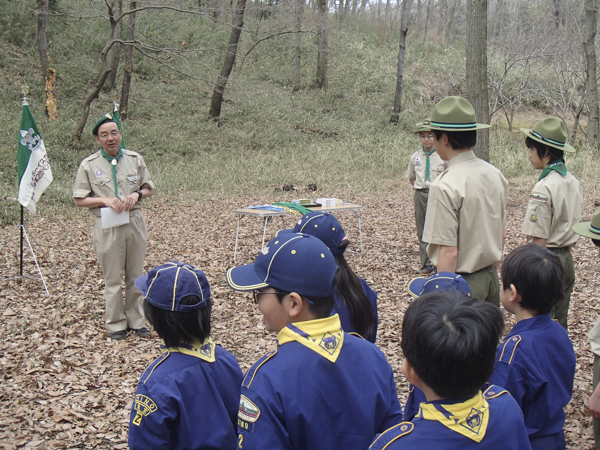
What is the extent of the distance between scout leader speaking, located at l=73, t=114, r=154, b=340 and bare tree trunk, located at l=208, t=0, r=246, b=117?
13.2m

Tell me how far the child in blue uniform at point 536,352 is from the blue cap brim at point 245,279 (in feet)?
3.63

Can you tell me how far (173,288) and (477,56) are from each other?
348 inches

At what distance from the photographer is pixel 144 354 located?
16.0ft

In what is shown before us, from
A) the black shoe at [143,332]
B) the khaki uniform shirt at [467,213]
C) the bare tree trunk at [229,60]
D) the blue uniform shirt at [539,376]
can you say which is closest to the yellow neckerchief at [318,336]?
the blue uniform shirt at [539,376]

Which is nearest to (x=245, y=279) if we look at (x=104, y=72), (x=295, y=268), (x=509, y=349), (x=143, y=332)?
(x=295, y=268)

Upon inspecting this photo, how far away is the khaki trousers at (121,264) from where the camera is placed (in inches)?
202

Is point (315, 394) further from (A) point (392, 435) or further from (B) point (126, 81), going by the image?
(B) point (126, 81)

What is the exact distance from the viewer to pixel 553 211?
3562 millimetres

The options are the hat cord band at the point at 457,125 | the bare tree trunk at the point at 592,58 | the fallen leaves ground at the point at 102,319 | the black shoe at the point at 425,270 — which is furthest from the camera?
the bare tree trunk at the point at 592,58

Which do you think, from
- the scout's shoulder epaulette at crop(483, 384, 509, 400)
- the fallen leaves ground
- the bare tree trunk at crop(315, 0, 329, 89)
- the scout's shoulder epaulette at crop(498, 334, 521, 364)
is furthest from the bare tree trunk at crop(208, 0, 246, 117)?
the scout's shoulder epaulette at crop(483, 384, 509, 400)

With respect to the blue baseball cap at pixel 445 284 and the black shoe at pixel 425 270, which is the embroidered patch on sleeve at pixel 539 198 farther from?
the black shoe at pixel 425 270

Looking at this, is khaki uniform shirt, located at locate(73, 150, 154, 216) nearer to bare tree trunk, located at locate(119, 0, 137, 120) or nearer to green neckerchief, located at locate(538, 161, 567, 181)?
green neckerchief, located at locate(538, 161, 567, 181)

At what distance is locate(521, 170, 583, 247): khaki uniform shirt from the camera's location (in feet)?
11.6

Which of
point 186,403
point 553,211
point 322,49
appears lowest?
point 186,403
